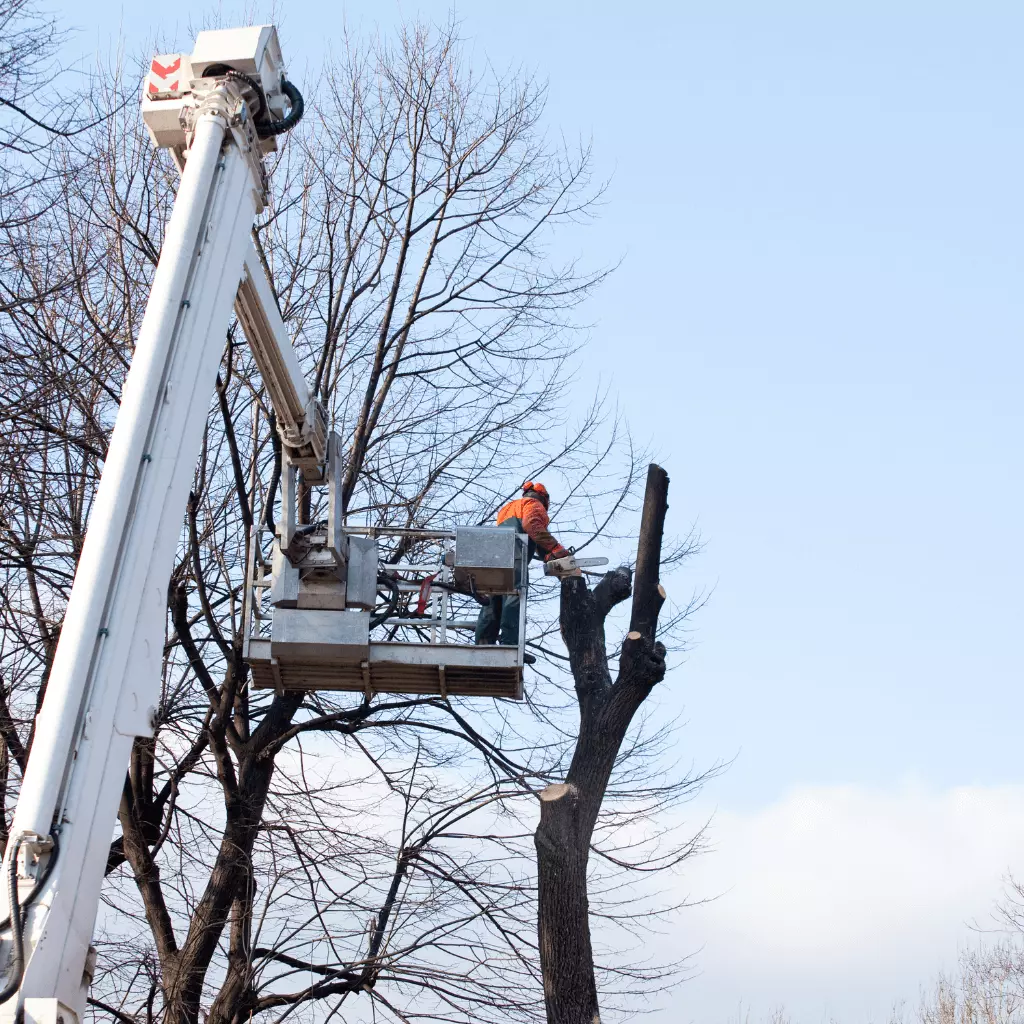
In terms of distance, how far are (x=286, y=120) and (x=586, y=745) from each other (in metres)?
4.35

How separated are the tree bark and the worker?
37 centimetres

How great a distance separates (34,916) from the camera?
15.6 feet

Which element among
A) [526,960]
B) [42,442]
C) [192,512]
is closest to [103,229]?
[42,442]

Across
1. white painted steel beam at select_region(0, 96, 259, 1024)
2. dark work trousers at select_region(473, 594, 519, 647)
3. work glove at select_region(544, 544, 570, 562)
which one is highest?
work glove at select_region(544, 544, 570, 562)

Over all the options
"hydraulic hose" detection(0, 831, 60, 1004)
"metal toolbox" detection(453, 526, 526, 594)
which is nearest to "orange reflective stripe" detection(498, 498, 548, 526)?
"metal toolbox" detection(453, 526, 526, 594)

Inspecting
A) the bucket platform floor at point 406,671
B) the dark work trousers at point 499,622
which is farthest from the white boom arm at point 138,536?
the dark work trousers at point 499,622

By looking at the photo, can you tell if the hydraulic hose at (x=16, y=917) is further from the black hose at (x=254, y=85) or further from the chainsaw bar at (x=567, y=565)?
the chainsaw bar at (x=567, y=565)

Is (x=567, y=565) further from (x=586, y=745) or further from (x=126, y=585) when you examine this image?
(x=126, y=585)

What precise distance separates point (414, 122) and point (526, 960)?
27.4 ft

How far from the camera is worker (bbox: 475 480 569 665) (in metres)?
9.52

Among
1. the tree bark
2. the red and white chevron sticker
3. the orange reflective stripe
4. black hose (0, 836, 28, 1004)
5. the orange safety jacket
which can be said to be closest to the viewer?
black hose (0, 836, 28, 1004)

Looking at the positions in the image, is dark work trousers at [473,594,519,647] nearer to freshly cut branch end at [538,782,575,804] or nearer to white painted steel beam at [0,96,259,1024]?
freshly cut branch end at [538,782,575,804]

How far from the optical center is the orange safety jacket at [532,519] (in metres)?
9.60

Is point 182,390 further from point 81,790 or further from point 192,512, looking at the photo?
point 192,512
